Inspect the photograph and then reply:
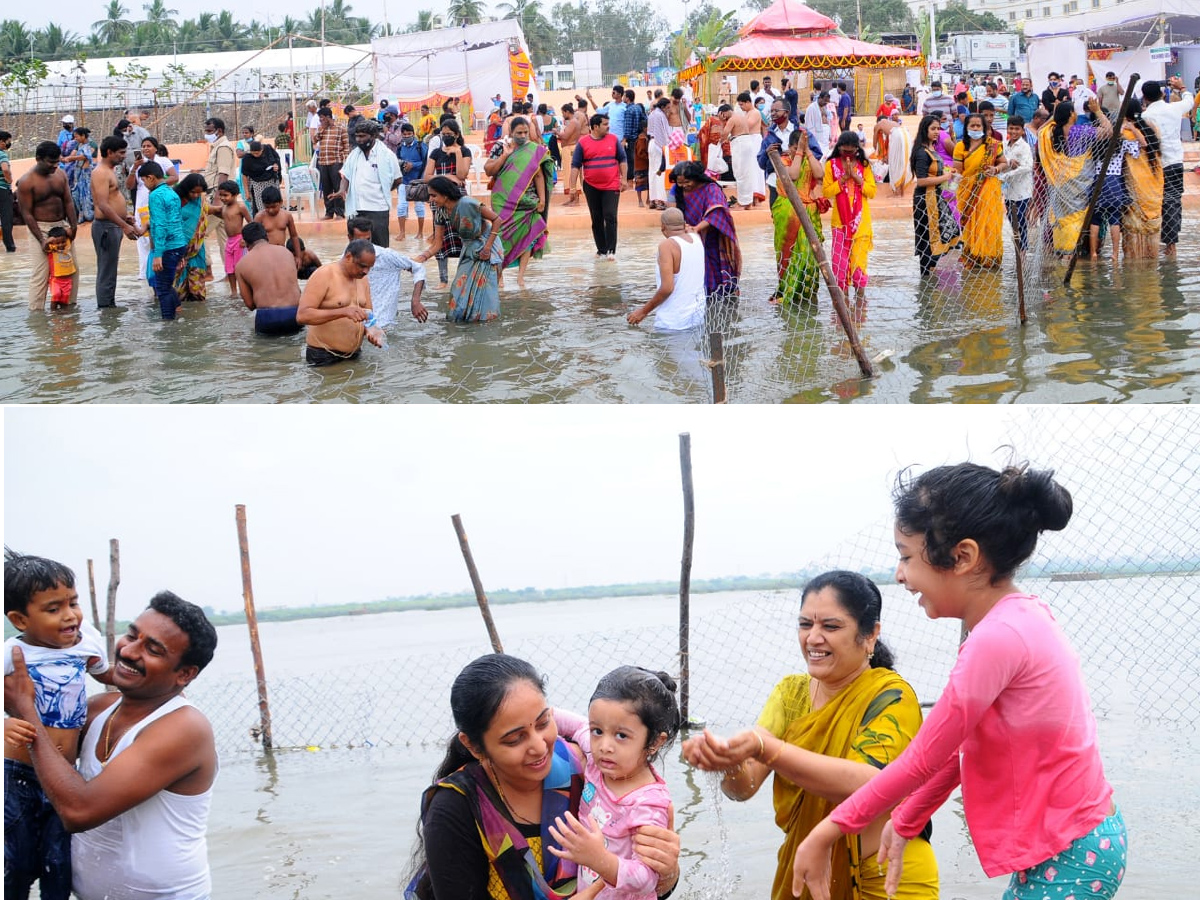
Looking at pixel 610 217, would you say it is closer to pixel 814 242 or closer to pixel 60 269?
pixel 60 269

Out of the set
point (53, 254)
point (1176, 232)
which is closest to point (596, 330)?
point (53, 254)

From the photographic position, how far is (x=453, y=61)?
97.2 ft

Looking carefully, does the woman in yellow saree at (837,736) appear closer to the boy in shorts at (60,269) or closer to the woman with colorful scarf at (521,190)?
the woman with colorful scarf at (521,190)

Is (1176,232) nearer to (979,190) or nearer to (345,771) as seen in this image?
(979,190)

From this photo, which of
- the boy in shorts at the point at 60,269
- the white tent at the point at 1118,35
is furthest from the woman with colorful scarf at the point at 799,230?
the white tent at the point at 1118,35

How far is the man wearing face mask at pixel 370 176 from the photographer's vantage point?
1123cm

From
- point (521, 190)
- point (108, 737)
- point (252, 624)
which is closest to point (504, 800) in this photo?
point (108, 737)

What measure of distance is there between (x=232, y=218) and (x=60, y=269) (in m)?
1.54

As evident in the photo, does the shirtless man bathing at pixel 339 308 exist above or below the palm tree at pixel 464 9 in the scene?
below

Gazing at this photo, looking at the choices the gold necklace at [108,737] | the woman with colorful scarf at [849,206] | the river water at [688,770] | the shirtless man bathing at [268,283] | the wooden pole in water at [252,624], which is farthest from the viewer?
the woman with colorful scarf at [849,206]

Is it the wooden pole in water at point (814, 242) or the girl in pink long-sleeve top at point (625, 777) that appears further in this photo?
the wooden pole in water at point (814, 242)

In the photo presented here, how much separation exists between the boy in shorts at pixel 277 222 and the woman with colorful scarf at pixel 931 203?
518 centimetres

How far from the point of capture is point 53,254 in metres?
10.1

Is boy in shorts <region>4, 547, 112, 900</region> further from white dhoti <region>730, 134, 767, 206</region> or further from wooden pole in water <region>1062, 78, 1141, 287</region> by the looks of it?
white dhoti <region>730, 134, 767, 206</region>
